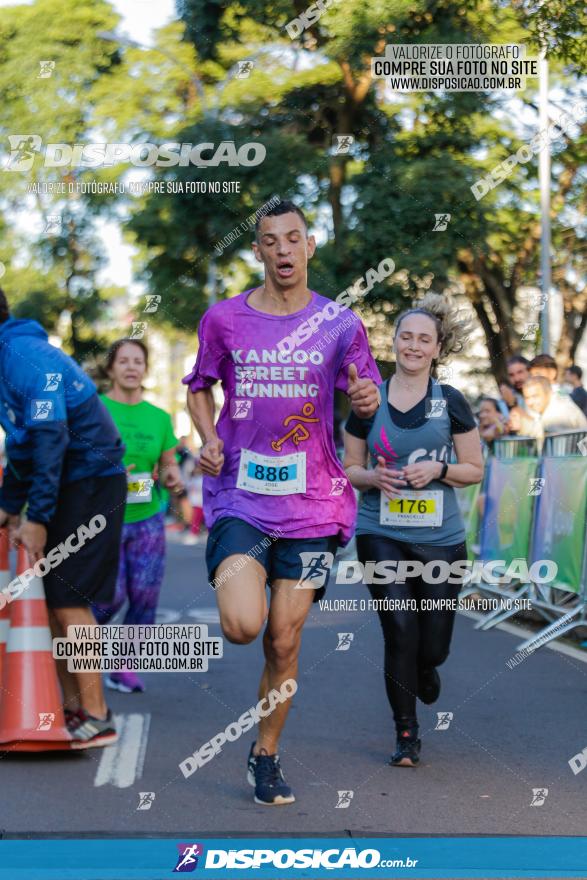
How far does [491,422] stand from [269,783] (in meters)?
7.44

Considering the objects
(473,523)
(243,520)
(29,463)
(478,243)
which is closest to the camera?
(243,520)

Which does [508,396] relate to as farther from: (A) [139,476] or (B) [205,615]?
(A) [139,476]

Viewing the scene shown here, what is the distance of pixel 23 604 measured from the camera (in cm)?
683

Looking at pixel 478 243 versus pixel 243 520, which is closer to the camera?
pixel 243 520

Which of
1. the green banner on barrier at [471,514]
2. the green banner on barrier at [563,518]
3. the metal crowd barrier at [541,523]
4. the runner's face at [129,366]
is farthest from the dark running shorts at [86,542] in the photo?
the green banner on barrier at [471,514]

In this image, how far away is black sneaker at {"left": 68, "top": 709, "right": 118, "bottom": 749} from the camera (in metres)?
6.53

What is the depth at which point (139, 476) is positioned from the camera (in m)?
8.45

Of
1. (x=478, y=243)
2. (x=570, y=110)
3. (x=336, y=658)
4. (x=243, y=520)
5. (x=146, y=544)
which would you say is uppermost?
(x=570, y=110)

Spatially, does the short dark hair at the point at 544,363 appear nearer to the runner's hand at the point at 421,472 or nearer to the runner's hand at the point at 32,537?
the runner's hand at the point at 421,472

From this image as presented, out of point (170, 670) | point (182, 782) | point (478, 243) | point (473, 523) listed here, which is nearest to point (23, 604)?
point (182, 782)

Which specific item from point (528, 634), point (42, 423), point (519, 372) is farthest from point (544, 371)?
point (42, 423)

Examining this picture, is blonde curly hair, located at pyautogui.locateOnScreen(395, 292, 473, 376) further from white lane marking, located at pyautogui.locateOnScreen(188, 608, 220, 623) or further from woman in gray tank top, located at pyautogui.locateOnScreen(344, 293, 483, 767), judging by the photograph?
white lane marking, located at pyautogui.locateOnScreen(188, 608, 220, 623)

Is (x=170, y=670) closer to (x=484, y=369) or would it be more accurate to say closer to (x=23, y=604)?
(x=23, y=604)

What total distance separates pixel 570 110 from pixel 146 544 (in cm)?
1120
